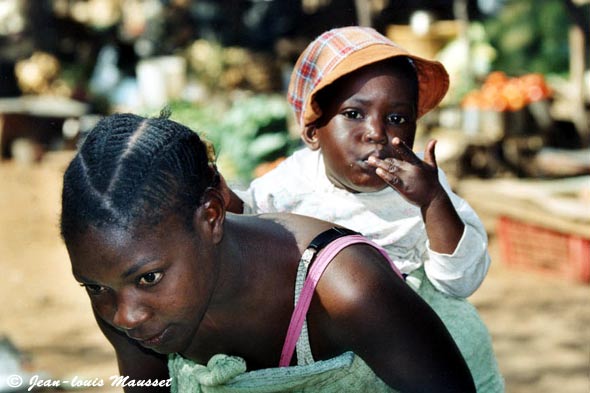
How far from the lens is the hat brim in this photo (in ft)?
6.16

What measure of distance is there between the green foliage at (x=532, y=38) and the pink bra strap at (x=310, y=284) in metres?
10.7

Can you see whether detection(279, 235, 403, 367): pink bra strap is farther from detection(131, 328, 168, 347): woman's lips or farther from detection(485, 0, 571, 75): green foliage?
detection(485, 0, 571, 75): green foliage

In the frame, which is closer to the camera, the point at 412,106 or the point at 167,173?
the point at 167,173

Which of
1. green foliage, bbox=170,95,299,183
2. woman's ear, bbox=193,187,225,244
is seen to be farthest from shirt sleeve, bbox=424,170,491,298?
green foliage, bbox=170,95,299,183

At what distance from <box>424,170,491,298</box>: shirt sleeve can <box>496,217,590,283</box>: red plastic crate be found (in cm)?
420

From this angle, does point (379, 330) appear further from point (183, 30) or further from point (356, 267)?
point (183, 30)

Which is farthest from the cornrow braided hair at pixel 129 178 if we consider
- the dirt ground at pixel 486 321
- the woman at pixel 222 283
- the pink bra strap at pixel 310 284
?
the dirt ground at pixel 486 321

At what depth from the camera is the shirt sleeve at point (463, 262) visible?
1.78m

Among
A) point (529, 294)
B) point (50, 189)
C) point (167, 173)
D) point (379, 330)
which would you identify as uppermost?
point (167, 173)

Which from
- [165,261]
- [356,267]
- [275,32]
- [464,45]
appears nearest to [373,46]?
[356,267]

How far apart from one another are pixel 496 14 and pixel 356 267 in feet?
39.2

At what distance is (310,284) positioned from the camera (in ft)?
4.84

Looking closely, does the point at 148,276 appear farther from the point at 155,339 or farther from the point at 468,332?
the point at 468,332

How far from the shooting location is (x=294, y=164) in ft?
7.03
